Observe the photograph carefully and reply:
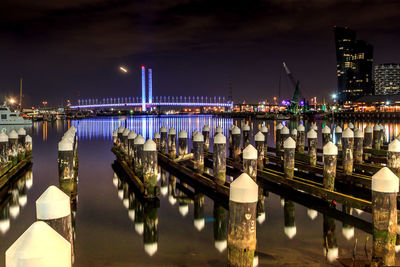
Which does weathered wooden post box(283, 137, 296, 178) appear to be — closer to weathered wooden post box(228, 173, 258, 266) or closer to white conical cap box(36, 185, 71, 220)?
weathered wooden post box(228, 173, 258, 266)

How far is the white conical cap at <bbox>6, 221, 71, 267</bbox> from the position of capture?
2.23 metres

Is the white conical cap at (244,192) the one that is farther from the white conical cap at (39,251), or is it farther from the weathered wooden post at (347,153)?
the weathered wooden post at (347,153)

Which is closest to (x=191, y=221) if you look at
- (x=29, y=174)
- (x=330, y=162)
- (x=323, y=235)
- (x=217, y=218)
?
(x=217, y=218)

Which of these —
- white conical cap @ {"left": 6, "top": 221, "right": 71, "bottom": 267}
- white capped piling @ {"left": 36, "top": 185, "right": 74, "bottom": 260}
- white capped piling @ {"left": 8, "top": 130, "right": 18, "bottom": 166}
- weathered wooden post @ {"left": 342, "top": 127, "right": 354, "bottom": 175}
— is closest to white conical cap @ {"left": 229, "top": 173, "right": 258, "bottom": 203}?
white capped piling @ {"left": 36, "top": 185, "right": 74, "bottom": 260}

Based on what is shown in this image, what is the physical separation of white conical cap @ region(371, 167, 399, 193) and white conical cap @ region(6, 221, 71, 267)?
5684 millimetres

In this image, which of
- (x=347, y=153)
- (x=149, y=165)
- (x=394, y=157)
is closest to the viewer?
(x=394, y=157)

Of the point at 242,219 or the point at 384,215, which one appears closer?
the point at 242,219

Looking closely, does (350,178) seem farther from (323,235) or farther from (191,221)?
(191,221)

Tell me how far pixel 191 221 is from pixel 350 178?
5.43 metres

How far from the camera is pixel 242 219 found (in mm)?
5156

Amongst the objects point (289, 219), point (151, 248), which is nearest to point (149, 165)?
point (151, 248)

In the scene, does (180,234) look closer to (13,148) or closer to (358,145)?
(358,145)

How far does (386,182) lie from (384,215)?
0.61 m

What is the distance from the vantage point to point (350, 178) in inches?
468
